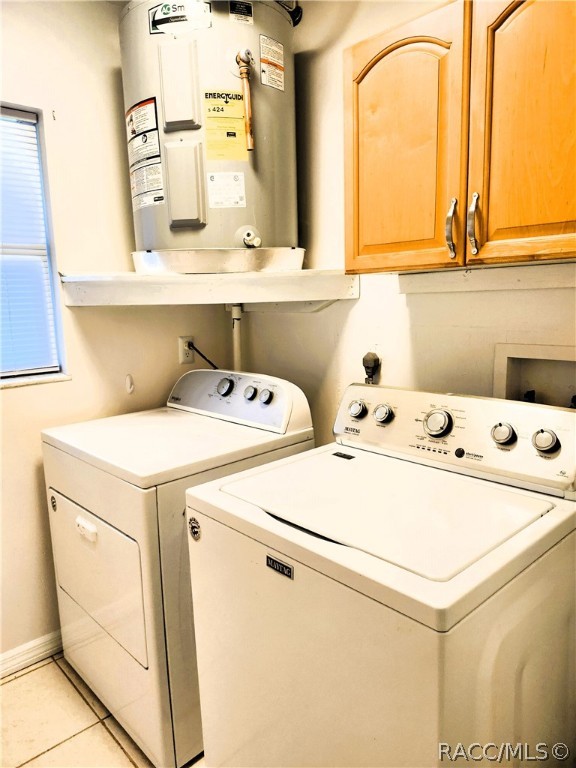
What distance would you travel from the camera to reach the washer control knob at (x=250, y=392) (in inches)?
72.5

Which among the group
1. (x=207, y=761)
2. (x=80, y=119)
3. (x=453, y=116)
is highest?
(x=80, y=119)

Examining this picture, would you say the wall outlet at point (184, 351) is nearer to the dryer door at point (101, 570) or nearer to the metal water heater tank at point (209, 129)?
the metal water heater tank at point (209, 129)

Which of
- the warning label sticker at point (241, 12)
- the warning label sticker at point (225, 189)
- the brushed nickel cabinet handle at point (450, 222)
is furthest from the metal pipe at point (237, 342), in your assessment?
the brushed nickel cabinet handle at point (450, 222)

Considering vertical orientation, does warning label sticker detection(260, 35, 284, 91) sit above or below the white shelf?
above

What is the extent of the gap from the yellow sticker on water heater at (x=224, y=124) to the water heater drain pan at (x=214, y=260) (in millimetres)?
302

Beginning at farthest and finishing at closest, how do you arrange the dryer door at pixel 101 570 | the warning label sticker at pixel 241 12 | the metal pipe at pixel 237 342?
the metal pipe at pixel 237 342, the warning label sticker at pixel 241 12, the dryer door at pixel 101 570

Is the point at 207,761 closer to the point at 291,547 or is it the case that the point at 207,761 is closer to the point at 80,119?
the point at 291,547

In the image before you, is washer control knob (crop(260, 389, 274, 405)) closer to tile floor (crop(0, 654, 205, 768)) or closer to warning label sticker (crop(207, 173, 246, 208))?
warning label sticker (crop(207, 173, 246, 208))

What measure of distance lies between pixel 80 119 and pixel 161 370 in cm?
101

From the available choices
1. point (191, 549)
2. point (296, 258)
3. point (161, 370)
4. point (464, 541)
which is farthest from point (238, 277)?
point (464, 541)

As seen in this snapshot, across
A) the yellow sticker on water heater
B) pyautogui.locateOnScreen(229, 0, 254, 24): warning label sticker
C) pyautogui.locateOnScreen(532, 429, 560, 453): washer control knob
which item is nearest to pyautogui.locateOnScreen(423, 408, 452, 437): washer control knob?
pyautogui.locateOnScreen(532, 429, 560, 453): washer control knob

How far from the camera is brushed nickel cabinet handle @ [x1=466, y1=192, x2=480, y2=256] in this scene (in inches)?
43.8

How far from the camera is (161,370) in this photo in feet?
7.25

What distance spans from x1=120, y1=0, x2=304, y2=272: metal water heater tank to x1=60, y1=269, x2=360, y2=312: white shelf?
57 millimetres
